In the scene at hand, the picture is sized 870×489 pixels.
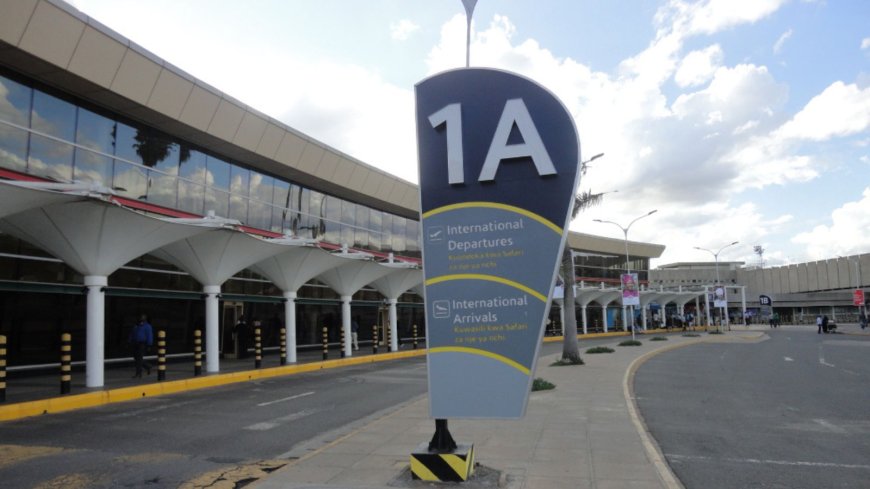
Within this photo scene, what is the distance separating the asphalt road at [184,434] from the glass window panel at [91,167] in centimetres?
763

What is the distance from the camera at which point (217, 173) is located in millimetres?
23344

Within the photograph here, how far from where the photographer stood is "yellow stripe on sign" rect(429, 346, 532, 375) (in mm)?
5729

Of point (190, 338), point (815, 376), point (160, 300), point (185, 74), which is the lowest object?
point (815, 376)

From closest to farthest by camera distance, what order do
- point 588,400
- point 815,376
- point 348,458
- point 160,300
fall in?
1. point 348,458
2. point 588,400
3. point 815,376
4. point 160,300

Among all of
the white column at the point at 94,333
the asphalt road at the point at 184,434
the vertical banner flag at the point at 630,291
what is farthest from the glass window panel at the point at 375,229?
the white column at the point at 94,333

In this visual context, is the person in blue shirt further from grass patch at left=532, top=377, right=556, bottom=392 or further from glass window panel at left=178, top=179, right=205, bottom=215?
grass patch at left=532, top=377, right=556, bottom=392

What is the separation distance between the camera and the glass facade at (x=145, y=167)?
1579 centimetres

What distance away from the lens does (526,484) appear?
598 cm

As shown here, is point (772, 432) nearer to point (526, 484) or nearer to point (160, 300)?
point (526, 484)

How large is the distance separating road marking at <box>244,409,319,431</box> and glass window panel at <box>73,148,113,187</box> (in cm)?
1024

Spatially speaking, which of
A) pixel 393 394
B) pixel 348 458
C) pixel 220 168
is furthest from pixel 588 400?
pixel 220 168

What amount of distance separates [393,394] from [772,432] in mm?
7801

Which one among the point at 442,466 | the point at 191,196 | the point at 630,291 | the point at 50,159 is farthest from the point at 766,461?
the point at 630,291

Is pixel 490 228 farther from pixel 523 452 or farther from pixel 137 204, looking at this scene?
pixel 137 204
